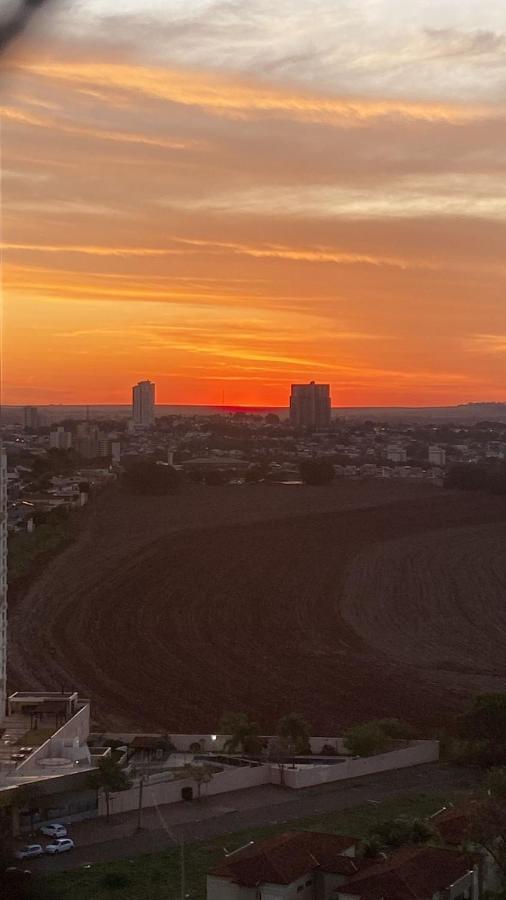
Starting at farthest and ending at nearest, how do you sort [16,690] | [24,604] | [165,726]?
[24,604] < [16,690] < [165,726]

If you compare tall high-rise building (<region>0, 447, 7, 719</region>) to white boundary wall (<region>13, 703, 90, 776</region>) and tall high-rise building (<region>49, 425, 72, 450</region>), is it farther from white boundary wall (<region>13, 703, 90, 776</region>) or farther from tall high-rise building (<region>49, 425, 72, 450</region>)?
tall high-rise building (<region>49, 425, 72, 450</region>)

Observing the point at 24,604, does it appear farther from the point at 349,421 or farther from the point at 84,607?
the point at 349,421

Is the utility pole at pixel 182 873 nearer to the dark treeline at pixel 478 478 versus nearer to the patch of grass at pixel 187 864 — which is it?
the patch of grass at pixel 187 864

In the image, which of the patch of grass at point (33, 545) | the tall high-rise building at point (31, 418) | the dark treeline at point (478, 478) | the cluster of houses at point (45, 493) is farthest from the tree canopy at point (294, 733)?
the tall high-rise building at point (31, 418)

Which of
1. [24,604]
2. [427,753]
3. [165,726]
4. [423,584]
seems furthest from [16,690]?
[423,584]

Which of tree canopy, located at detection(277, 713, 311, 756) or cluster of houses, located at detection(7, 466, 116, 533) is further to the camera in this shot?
cluster of houses, located at detection(7, 466, 116, 533)

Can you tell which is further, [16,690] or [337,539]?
[337,539]

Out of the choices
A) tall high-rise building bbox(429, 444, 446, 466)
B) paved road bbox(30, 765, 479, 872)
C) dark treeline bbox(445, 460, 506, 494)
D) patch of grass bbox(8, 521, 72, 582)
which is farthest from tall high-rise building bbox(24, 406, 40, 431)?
paved road bbox(30, 765, 479, 872)
